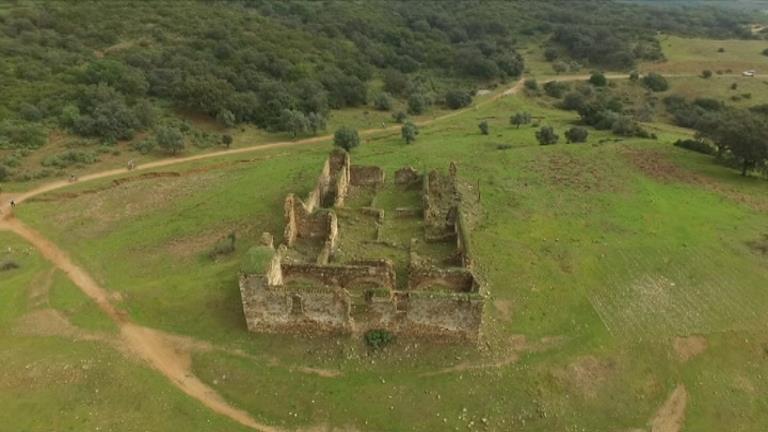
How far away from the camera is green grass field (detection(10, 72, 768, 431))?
22.6 m

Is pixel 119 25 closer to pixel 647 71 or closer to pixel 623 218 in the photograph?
pixel 623 218

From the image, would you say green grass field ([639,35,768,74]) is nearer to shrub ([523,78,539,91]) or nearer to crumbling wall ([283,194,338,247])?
shrub ([523,78,539,91])

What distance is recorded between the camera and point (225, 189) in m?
42.8

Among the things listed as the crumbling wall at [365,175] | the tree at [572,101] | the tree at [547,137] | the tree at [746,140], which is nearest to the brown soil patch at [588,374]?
the crumbling wall at [365,175]

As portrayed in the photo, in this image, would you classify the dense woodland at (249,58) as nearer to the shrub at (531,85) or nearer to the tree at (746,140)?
the shrub at (531,85)

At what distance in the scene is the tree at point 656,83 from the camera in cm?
9175

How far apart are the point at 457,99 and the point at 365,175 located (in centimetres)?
4500

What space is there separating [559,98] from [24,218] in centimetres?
7785

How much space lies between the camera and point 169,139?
181 ft

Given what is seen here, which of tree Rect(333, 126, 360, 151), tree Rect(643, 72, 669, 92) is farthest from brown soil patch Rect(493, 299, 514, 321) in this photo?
tree Rect(643, 72, 669, 92)

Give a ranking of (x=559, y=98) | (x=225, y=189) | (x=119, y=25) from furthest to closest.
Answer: (x=559, y=98) < (x=119, y=25) < (x=225, y=189)

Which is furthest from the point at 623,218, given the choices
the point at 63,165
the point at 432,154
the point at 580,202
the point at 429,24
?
the point at 429,24

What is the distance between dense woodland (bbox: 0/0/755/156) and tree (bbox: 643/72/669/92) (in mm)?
17148

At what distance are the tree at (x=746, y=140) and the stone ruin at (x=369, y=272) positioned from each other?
25.9 m
